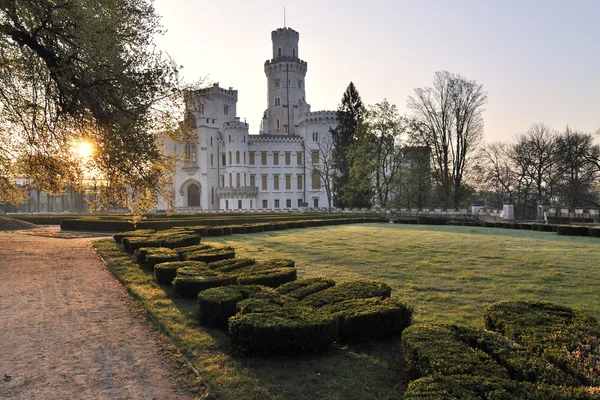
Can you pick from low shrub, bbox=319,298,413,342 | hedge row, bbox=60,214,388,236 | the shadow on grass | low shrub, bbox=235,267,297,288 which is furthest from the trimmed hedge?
hedge row, bbox=60,214,388,236

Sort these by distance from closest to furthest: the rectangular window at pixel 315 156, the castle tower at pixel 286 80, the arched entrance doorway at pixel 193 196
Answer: the rectangular window at pixel 315 156 < the arched entrance doorway at pixel 193 196 < the castle tower at pixel 286 80

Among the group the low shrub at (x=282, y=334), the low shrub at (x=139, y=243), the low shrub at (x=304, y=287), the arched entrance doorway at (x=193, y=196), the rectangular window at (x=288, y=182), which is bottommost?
the low shrub at (x=282, y=334)

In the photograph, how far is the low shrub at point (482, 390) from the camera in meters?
3.20

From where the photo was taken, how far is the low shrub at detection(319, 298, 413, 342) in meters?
5.21

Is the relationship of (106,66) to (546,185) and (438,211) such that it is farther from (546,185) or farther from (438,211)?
(546,185)

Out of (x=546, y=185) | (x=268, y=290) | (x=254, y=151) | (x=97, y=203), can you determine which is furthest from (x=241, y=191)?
(x=268, y=290)

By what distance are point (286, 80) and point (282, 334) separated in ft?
225

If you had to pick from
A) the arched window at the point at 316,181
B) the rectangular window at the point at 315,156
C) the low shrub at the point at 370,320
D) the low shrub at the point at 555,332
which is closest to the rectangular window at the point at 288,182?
the arched window at the point at 316,181

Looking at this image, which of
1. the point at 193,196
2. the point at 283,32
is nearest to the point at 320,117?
the point at 283,32

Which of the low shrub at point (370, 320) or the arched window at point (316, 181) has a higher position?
the arched window at point (316, 181)

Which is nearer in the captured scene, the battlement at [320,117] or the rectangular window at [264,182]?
the battlement at [320,117]

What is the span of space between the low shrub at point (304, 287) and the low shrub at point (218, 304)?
0.55 m

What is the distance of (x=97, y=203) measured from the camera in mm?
14383

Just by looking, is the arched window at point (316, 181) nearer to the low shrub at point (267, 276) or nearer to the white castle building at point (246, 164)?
the white castle building at point (246, 164)
